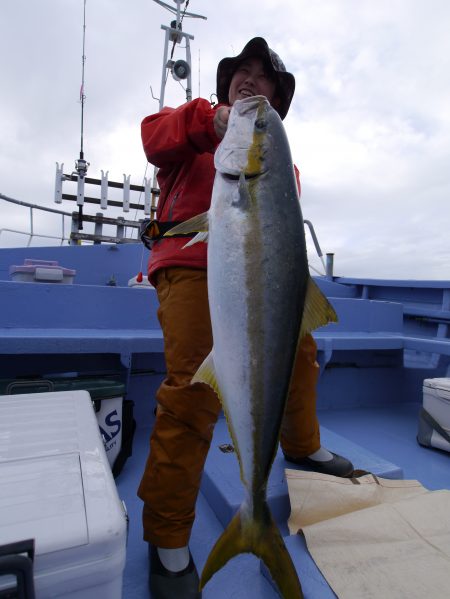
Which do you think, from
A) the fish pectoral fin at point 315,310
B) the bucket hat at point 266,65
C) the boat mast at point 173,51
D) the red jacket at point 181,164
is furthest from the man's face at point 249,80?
the boat mast at point 173,51

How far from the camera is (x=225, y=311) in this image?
1410 mm

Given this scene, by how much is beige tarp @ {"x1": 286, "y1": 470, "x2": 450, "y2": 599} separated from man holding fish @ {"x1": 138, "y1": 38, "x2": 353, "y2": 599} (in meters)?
0.38

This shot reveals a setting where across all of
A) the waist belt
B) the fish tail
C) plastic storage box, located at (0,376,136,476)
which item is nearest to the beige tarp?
the fish tail

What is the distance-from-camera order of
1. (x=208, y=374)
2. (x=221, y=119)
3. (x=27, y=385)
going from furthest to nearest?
1. (x=27, y=385)
2. (x=221, y=119)
3. (x=208, y=374)

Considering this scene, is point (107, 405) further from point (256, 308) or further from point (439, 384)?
point (439, 384)

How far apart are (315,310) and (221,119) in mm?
893

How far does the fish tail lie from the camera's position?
52.5 inches

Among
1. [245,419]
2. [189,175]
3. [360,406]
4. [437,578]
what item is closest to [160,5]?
[189,175]

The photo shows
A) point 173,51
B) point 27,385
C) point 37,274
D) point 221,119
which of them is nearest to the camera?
point 221,119

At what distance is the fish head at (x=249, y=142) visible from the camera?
1509mm

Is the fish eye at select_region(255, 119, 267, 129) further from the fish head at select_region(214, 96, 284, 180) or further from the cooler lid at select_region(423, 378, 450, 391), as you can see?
the cooler lid at select_region(423, 378, 450, 391)

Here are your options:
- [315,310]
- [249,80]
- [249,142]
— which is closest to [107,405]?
[315,310]

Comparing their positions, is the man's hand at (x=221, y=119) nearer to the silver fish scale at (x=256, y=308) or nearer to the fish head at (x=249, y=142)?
the fish head at (x=249, y=142)

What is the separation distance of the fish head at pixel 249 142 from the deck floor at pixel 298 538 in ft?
5.42
